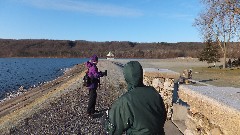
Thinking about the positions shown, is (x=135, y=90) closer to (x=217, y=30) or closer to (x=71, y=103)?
(x=71, y=103)

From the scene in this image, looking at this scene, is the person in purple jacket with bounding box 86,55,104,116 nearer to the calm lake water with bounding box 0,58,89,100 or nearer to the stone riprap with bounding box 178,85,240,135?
the stone riprap with bounding box 178,85,240,135

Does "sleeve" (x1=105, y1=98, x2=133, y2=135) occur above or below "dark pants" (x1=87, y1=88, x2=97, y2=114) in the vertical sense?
above

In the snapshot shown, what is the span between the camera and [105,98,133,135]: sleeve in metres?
3.17

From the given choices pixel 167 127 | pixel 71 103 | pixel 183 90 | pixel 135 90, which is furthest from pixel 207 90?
pixel 71 103

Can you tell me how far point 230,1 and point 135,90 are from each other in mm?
33492

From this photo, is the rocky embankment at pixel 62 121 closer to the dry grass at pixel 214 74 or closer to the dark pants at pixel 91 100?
the dark pants at pixel 91 100

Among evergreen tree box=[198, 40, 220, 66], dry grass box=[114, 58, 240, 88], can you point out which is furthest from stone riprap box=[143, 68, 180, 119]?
evergreen tree box=[198, 40, 220, 66]

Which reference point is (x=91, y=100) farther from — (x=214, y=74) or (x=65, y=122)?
(x=214, y=74)

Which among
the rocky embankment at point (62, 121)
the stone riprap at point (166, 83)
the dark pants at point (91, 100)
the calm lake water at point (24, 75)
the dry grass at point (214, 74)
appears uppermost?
the stone riprap at point (166, 83)

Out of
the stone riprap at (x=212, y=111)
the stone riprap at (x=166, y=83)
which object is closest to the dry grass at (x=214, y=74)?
the stone riprap at (x=166, y=83)

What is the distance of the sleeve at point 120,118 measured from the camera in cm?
317

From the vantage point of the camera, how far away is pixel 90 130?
8188mm

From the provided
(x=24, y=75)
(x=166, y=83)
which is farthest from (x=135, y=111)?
(x=24, y=75)

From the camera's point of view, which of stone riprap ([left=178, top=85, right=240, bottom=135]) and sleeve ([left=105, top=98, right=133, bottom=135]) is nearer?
sleeve ([left=105, top=98, right=133, bottom=135])
